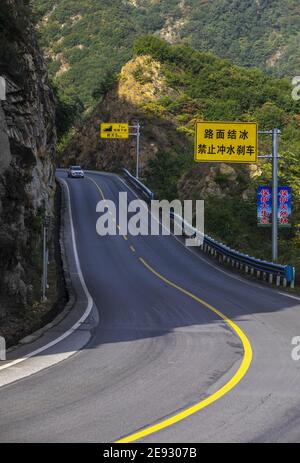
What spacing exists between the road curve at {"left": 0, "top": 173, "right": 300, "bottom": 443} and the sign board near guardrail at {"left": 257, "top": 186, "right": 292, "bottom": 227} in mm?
9788

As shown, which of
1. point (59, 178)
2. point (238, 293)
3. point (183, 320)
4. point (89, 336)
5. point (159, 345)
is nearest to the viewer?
point (159, 345)

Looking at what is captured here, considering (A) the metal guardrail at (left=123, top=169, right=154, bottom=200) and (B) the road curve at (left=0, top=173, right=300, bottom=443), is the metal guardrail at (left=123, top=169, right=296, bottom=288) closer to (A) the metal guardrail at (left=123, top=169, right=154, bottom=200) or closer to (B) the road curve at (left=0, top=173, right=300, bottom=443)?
(B) the road curve at (left=0, top=173, right=300, bottom=443)

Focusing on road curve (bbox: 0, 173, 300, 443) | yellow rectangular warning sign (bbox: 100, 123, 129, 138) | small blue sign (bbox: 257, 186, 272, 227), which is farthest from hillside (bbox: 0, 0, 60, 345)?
yellow rectangular warning sign (bbox: 100, 123, 129, 138)

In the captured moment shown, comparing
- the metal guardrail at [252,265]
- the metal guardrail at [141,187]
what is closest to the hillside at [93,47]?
the metal guardrail at [141,187]

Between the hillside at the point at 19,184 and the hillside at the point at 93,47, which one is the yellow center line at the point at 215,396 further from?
the hillside at the point at 93,47

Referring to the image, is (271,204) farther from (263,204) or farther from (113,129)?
(113,129)

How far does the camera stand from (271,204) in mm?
33344

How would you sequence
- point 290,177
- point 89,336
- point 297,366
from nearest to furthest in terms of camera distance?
point 297,366 < point 89,336 < point 290,177

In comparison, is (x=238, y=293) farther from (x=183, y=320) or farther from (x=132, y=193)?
(x=132, y=193)

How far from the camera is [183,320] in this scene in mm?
17453

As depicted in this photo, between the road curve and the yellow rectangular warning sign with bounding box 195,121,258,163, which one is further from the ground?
the yellow rectangular warning sign with bounding box 195,121,258,163

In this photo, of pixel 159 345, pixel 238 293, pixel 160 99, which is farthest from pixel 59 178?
pixel 159 345

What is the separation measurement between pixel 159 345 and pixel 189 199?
4599 centimetres

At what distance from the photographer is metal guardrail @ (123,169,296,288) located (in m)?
27.3
